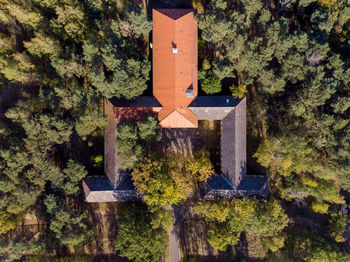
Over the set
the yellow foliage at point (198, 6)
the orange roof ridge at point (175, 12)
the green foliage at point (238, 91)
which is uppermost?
the yellow foliage at point (198, 6)

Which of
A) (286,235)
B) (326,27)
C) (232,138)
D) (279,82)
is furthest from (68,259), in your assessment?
(326,27)

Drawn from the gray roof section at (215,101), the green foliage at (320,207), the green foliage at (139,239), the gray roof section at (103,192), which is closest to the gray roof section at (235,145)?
the gray roof section at (215,101)

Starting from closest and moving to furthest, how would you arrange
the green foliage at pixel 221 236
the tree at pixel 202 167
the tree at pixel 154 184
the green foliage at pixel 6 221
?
the tree at pixel 154 184 → the green foliage at pixel 6 221 → the green foliage at pixel 221 236 → the tree at pixel 202 167

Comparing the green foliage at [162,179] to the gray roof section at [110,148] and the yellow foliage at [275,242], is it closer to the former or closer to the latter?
the gray roof section at [110,148]

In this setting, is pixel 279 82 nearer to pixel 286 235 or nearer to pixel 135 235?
pixel 286 235

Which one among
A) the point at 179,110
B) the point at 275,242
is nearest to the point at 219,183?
the point at 275,242

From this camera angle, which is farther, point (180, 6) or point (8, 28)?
point (180, 6)

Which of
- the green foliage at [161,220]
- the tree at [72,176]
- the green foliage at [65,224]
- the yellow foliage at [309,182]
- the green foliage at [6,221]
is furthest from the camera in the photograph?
the yellow foliage at [309,182]

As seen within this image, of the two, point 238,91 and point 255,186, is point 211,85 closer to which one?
point 238,91
